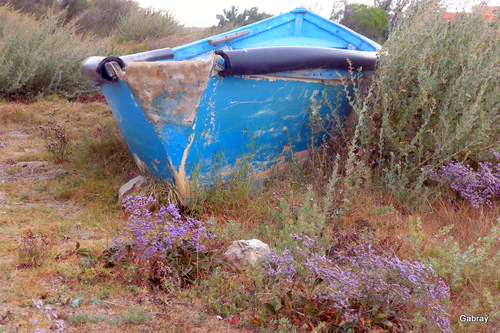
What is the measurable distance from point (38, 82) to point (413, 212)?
603 centimetres

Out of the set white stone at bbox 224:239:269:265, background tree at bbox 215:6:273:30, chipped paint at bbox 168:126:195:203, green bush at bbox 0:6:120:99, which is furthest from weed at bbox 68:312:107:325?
background tree at bbox 215:6:273:30

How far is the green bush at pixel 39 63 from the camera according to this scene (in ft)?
19.9

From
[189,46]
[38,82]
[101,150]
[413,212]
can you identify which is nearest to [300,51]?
[413,212]

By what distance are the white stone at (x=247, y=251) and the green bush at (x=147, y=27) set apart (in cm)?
1071

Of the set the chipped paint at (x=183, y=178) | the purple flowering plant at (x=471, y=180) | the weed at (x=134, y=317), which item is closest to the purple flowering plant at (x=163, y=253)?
the weed at (x=134, y=317)

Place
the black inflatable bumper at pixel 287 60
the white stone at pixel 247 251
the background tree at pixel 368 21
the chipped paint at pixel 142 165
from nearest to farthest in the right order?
the white stone at pixel 247 251 → the black inflatable bumper at pixel 287 60 → the chipped paint at pixel 142 165 → the background tree at pixel 368 21

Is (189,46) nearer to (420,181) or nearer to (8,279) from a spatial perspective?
(420,181)

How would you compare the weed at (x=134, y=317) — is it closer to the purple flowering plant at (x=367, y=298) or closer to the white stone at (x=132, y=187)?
the purple flowering plant at (x=367, y=298)

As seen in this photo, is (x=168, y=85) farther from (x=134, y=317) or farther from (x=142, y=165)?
(x=134, y=317)

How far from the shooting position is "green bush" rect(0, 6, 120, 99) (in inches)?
239

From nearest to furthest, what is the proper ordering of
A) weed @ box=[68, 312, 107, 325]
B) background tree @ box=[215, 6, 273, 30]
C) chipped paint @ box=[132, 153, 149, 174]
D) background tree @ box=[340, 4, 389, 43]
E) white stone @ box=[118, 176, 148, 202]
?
weed @ box=[68, 312, 107, 325], white stone @ box=[118, 176, 148, 202], chipped paint @ box=[132, 153, 149, 174], background tree @ box=[340, 4, 389, 43], background tree @ box=[215, 6, 273, 30]

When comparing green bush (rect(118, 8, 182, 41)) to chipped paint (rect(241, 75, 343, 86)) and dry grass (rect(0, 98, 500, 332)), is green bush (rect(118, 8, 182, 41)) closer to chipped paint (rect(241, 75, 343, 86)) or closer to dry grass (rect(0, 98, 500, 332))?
dry grass (rect(0, 98, 500, 332))

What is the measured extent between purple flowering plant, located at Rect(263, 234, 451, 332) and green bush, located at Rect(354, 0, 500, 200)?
126cm

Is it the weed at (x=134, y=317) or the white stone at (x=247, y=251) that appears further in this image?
the white stone at (x=247, y=251)
